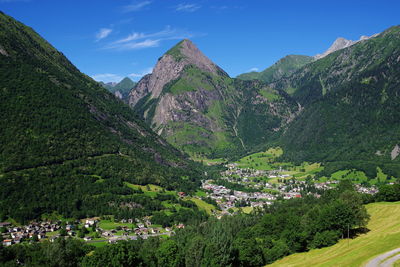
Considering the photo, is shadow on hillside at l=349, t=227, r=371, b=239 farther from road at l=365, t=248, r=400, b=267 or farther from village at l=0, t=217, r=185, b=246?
village at l=0, t=217, r=185, b=246

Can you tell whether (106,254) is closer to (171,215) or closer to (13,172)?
(171,215)

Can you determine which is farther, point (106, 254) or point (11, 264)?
point (11, 264)

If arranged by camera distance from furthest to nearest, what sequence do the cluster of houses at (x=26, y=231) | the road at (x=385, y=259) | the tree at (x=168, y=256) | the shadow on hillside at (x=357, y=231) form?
1. the cluster of houses at (x=26, y=231)
2. the shadow on hillside at (x=357, y=231)
3. the tree at (x=168, y=256)
4. the road at (x=385, y=259)

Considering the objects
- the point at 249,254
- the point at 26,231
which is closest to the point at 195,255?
the point at 249,254

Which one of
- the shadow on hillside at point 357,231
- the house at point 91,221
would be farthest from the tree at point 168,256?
the house at point 91,221

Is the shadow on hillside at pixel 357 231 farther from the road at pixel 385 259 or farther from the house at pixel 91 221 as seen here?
the house at pixel 91 221

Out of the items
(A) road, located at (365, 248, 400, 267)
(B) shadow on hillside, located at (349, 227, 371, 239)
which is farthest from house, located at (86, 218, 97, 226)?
(A) road, located at (365, 248, 400, 267)

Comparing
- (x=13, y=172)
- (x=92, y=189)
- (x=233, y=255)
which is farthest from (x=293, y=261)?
(x=13, y=172)
